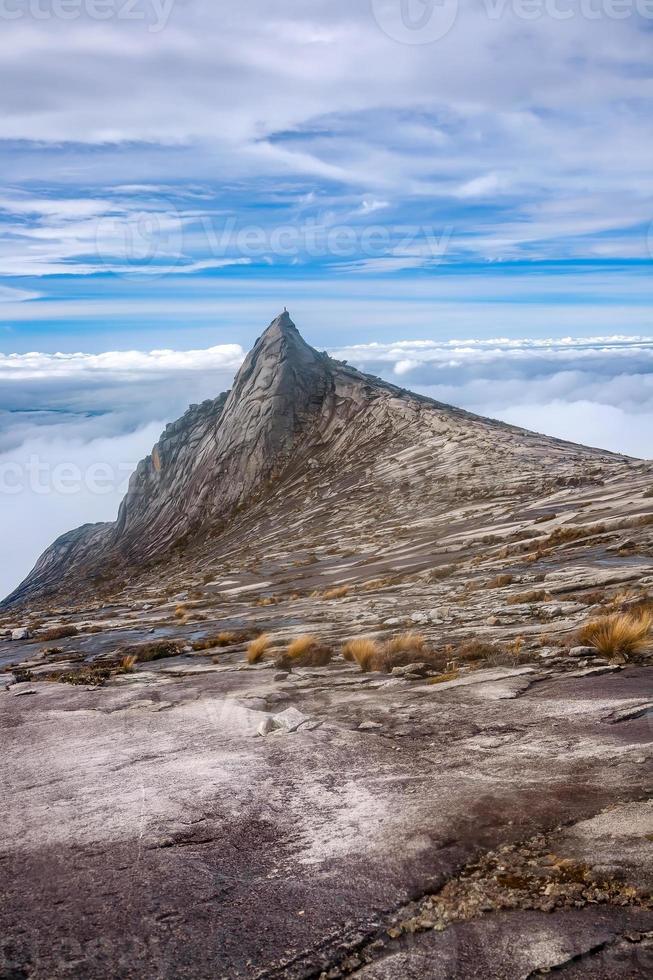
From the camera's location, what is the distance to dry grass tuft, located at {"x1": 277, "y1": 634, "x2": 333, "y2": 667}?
1237cm

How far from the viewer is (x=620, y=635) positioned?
1019 centimetres

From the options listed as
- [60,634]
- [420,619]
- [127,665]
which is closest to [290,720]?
[127,665]

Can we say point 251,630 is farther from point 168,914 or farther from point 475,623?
point 168,914

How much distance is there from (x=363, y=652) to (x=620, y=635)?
4165 mm

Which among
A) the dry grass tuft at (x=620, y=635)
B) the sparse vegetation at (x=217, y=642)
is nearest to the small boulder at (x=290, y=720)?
the dry grass tuft at (x=620, y=635)

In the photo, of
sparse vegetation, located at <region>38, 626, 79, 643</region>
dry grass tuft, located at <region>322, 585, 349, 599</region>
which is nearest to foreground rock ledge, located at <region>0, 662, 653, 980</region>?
dry grass tuft, located at <region>322, 585, 349, 599</region>

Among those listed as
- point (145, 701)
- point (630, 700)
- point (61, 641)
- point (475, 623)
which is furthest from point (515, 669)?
point (61, 641)

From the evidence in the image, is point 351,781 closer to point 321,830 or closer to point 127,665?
point 321,830

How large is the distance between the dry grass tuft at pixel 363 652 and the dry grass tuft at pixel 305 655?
1.26ft

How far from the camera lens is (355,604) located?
1789 cm

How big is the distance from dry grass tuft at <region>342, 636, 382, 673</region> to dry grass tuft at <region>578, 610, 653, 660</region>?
3390 mm

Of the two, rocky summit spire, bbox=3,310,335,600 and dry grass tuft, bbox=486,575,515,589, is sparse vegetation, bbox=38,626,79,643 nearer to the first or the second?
dry grass tuft, bbox=486,575,515,589

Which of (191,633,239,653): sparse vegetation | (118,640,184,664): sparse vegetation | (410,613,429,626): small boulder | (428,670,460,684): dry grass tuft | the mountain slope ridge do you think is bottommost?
(428,670,460,684): dry grass tuft

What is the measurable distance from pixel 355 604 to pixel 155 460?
56.1 meters
